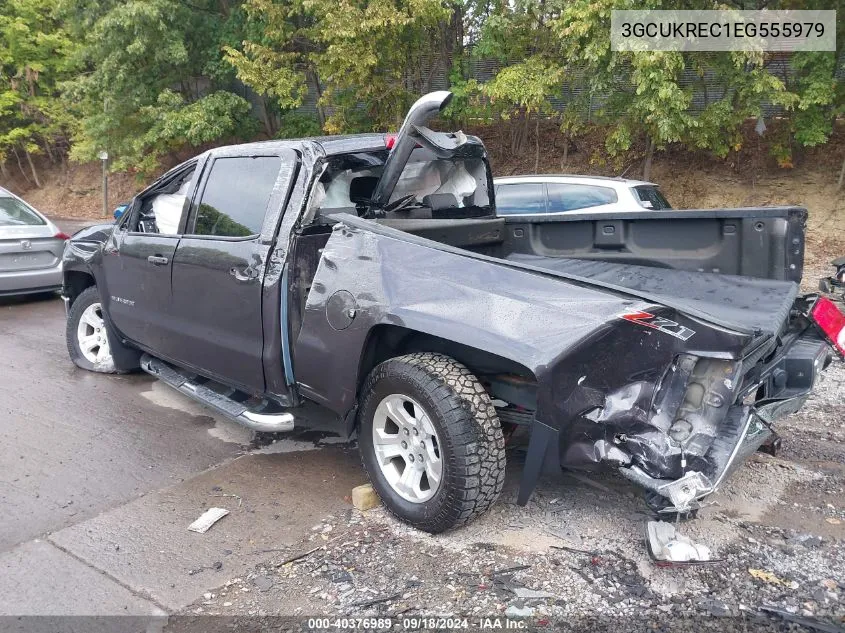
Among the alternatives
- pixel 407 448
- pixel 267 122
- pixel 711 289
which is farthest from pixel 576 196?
pixel 267 122

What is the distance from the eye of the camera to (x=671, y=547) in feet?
10.2

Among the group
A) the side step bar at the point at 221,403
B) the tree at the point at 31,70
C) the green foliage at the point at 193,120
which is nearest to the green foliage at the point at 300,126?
the green foliage at the point at 193,120

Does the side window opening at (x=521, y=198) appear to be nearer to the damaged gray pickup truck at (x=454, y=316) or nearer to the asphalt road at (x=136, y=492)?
the damaged gray pickup truck at (x=454, y=316)

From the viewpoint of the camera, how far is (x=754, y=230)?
3.97 meters

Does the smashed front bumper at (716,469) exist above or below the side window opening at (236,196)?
below

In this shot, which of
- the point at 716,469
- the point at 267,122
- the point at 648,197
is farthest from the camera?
the point at 267,122

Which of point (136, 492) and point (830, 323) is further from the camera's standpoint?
point (136, 492)

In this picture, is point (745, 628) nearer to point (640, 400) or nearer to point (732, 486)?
point (640, 400)

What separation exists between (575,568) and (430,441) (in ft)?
2.88

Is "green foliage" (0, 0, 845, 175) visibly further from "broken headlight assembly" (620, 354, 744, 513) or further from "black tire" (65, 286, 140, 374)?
"broken headlight assembly" (620, 354, 744, 513)

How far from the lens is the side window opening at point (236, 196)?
4.16 m

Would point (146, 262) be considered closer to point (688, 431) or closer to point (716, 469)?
point (688, 431)

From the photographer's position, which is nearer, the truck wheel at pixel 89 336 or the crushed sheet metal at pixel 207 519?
the crushed sheet metal at pixel 207 519

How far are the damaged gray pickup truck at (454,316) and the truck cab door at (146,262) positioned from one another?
0.02 m
